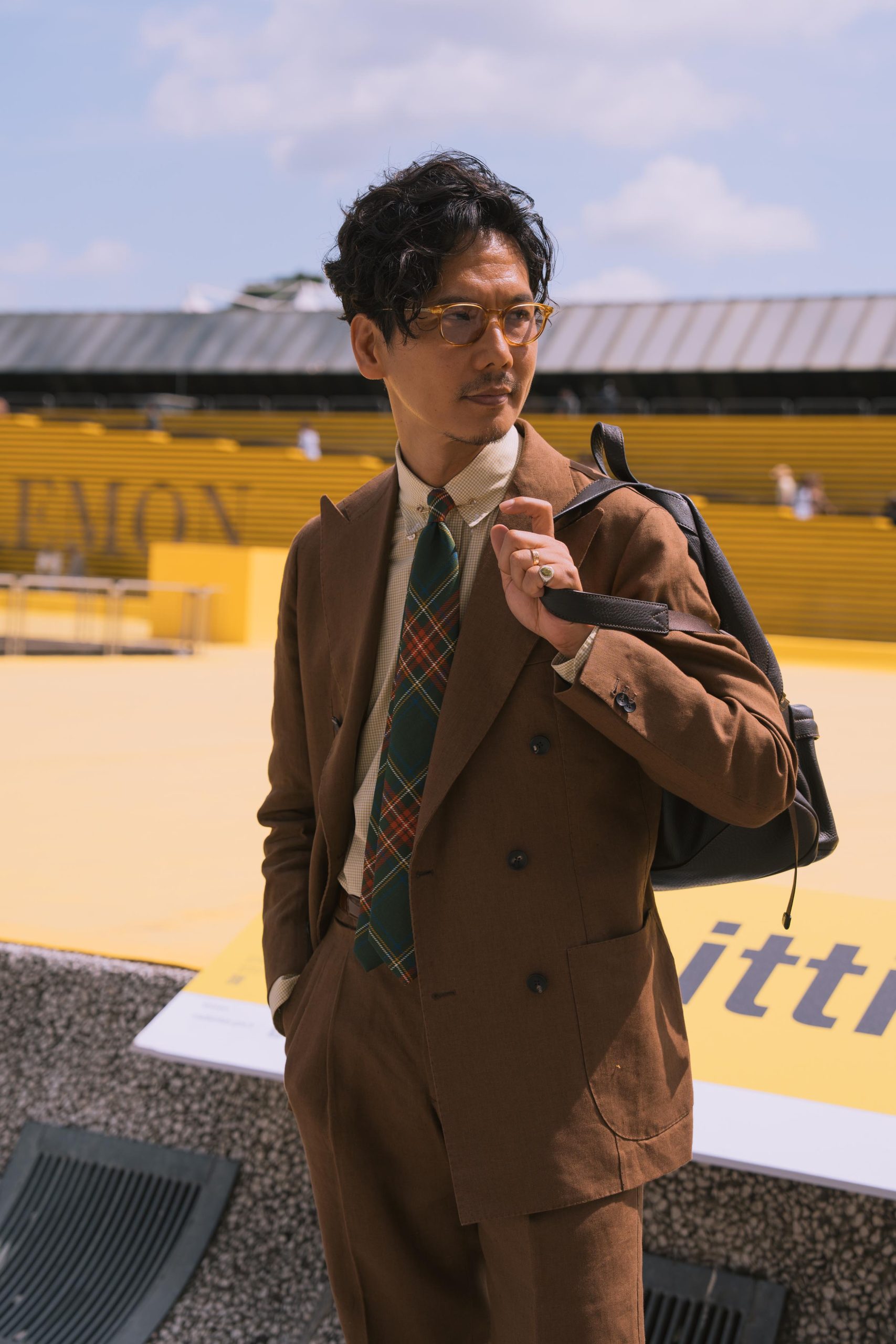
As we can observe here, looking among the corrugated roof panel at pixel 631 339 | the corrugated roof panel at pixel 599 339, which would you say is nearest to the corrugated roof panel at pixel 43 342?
the corrugated roof panel at pixel 599 339

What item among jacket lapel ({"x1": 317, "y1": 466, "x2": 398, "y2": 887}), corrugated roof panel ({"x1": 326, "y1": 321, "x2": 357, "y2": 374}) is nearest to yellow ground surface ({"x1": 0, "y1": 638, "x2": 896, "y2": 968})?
jacket lapel ({"x1": 317, "y1": 466, "x2": 398, "y2": 887})

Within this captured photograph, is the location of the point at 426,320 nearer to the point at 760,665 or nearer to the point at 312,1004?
the point at 760,665

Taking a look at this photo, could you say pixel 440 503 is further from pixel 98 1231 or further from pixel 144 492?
pixel 144 492

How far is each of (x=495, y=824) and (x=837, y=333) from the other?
81.7 ft

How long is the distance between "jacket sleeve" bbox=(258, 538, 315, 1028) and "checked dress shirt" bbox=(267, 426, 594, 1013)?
76 mm

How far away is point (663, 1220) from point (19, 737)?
4.86 m

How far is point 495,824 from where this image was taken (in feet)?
4.55

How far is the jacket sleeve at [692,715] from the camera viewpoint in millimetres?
1257

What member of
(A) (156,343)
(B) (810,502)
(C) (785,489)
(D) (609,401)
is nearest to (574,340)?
(D) (609,401)

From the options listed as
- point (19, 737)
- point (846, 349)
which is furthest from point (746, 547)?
point (19, 737)

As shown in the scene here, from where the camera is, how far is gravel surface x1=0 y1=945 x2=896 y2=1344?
2240 mm

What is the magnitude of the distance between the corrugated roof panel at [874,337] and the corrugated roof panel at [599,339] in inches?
190

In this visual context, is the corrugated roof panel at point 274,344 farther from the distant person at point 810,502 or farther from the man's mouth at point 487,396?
the man's mouth at point 487,396

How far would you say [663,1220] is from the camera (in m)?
2.35
